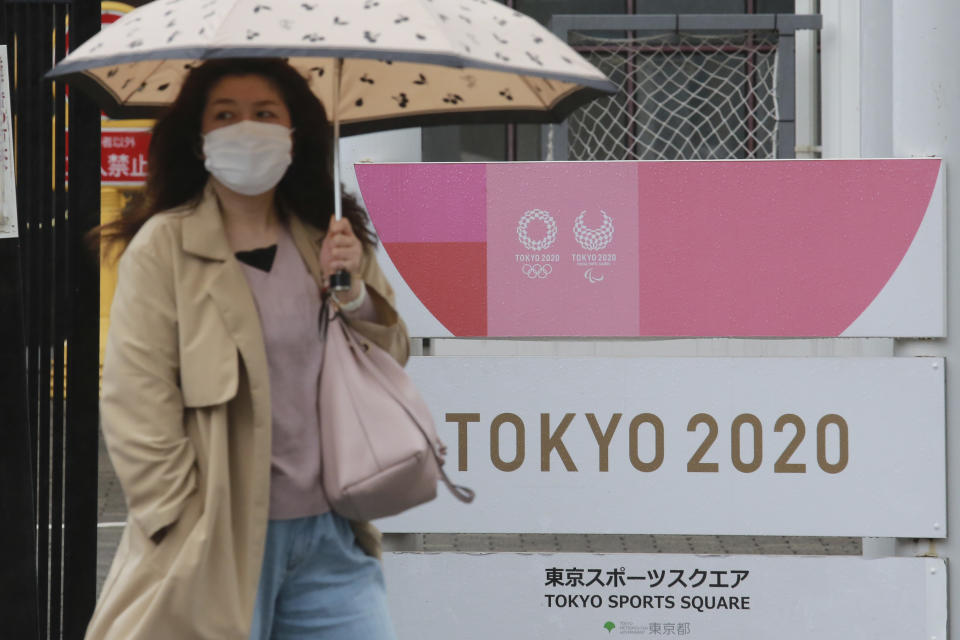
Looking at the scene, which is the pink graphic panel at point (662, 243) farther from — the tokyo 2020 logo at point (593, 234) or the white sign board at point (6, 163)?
the white sign board at point (6, 163)

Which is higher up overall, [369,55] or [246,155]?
[369,55]

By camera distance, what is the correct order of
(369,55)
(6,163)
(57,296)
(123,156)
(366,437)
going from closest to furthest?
(369,55) < (366,437) < (6,163) < (57,296) < (123,156)

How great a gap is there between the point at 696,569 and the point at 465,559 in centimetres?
77

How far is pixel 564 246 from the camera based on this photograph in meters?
4.95

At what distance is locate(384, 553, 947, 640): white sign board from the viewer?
16.2 ft

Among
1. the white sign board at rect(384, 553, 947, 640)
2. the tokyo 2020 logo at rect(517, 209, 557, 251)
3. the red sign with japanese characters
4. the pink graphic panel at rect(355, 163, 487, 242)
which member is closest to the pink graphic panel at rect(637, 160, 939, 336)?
the tokyo 2020 logo at rect(517, 209, 557, 251)

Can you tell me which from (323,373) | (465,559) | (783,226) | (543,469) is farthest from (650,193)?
(323,373)

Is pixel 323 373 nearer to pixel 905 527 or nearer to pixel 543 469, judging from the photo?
pixel 543 469

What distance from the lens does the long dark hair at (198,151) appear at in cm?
315

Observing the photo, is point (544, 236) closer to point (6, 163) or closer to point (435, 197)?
point (435, 197)

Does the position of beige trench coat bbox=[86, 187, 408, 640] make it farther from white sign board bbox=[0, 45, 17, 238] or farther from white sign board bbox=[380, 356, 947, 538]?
white sign board bbox=[380, 356, 947, 538]

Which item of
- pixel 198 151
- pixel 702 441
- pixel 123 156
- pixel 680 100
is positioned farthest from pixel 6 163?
pixel 123 156

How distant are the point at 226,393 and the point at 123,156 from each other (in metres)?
9.53

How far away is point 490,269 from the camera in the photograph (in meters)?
4.97
